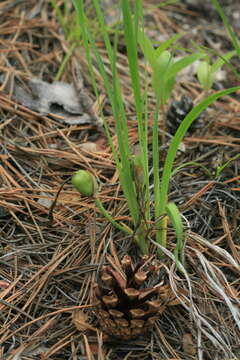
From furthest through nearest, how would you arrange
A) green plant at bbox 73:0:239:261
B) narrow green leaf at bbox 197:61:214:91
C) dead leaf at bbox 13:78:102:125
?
1. dead leaf at bbox 13:78:102:125
2. narrow green leaf at bbox 197:61:214:91
3. green plant at bbox 73:0:239:261

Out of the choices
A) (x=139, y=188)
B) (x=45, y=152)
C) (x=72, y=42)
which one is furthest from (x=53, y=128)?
(x=139, y=188)

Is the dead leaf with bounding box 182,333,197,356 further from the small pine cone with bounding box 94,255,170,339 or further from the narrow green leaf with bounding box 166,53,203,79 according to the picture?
the narrow green leaf with bounding box 166,53,203,79

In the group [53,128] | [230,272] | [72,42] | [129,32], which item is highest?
[129,32]

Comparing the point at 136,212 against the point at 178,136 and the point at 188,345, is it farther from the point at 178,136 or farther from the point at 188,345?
the point at 188,345

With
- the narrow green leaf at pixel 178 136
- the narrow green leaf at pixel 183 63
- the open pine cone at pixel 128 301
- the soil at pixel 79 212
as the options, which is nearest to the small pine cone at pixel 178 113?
the soil at pixel 79 212

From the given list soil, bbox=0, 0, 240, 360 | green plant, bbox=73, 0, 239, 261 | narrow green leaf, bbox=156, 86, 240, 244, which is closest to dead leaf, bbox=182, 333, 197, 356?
soil, bbox=0, 0, 240, 360

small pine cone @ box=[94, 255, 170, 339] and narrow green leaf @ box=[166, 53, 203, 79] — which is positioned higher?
narrow green leaf @ box=[166, 53, 203, 79]

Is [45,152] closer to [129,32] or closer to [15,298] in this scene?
[15,298]
